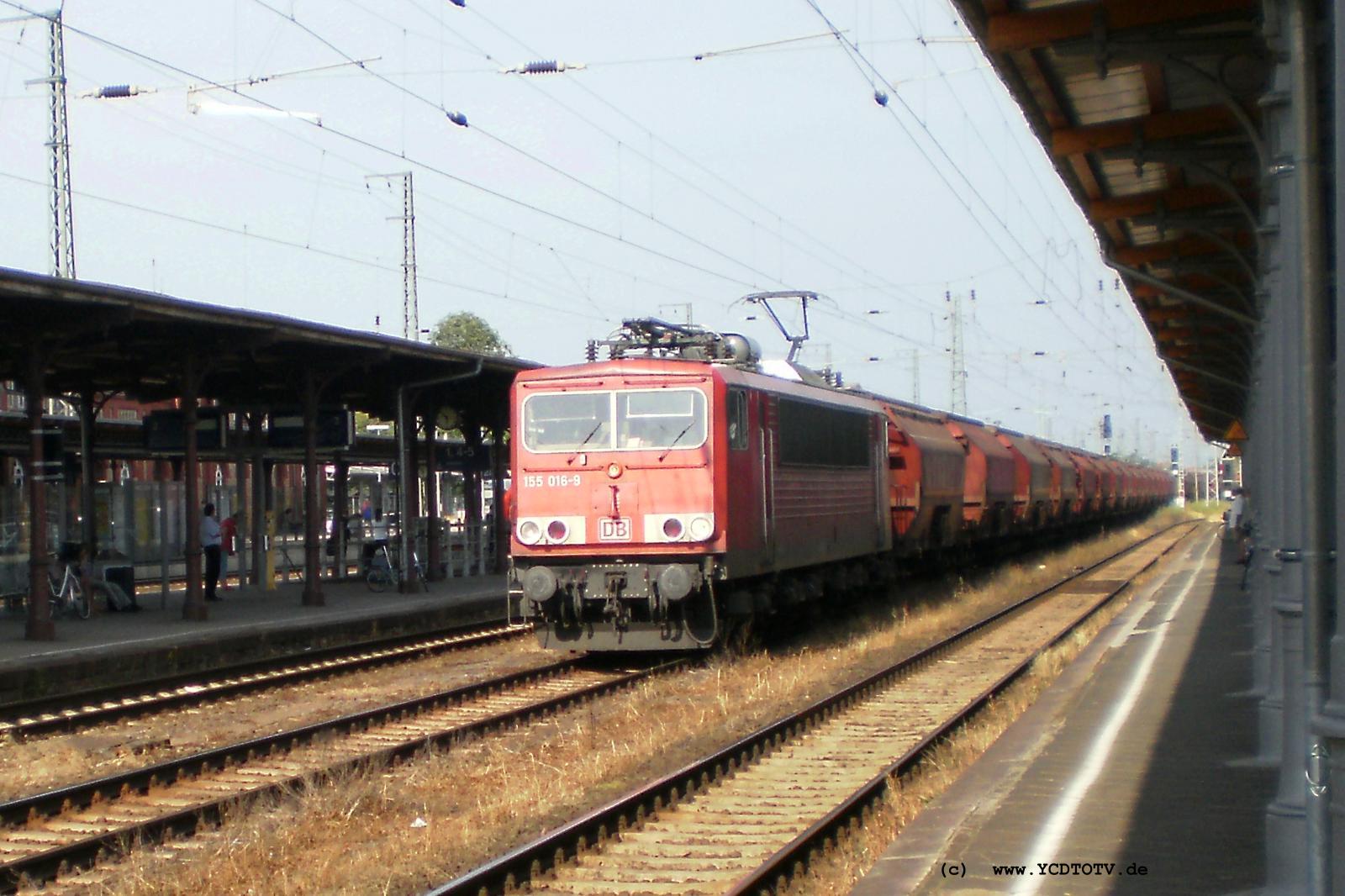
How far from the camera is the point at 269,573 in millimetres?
24125

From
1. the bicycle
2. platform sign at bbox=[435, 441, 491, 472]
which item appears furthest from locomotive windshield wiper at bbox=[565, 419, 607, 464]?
platform sign at bbox=[435, 441, 491, 472]

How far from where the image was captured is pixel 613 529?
48.7 ft

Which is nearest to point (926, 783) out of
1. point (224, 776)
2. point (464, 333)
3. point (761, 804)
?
point (761, 804)

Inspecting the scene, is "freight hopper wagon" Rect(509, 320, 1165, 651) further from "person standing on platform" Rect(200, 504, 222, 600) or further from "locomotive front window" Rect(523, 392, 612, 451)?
"person standing on platform" Rect(200, 504, 222, 600)

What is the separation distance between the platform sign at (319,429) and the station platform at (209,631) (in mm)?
2358

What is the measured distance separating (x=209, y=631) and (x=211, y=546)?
4726 mm

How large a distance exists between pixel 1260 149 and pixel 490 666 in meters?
11.2

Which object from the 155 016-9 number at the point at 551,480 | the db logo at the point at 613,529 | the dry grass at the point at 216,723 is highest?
the 155 016-9 number at the point at 551,480

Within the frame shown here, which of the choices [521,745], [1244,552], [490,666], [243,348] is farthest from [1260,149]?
[1244,552]

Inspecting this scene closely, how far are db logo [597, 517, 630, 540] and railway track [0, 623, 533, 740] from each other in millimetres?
3243

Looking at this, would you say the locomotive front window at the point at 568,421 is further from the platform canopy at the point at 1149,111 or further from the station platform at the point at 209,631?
the platform canopy at the point at 1149,111

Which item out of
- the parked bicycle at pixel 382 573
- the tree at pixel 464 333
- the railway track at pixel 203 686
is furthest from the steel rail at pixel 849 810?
the tree at pixel 464 333

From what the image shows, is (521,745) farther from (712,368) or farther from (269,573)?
(269,573)

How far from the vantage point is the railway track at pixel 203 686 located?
40.6ft
